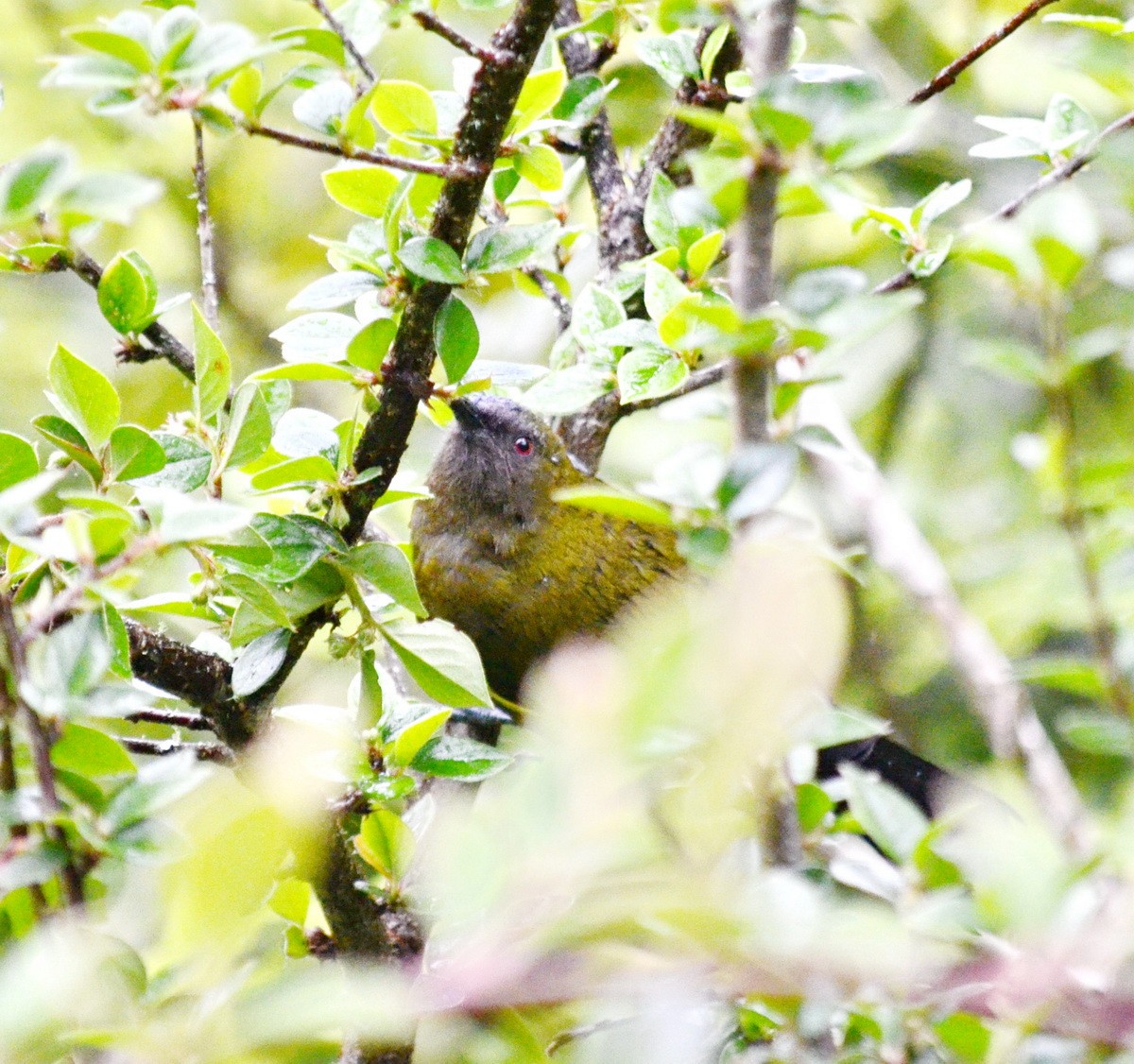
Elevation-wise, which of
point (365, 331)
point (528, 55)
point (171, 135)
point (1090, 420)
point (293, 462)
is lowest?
point (1090, 420)

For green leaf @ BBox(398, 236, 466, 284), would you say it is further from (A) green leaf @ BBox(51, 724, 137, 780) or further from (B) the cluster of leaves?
(A) green leaf @ BBox(51, 724, 137, 780)

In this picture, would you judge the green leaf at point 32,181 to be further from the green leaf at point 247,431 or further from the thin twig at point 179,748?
the thin twig at point 179,748

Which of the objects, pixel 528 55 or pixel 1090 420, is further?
pixel 1090 420

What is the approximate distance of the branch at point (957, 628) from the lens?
6.44 ft

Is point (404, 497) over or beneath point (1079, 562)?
beneath

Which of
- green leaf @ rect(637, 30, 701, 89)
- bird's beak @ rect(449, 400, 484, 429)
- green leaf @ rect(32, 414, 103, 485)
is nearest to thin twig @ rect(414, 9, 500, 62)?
green leaf @ rect(637, 30, 701, 89)

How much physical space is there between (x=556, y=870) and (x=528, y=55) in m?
1.01

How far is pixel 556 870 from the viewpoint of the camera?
0.80 m

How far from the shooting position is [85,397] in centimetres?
136

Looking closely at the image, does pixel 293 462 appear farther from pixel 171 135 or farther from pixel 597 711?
pixel 171 135

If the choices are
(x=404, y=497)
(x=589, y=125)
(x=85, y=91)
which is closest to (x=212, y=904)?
(x=404, y=497)

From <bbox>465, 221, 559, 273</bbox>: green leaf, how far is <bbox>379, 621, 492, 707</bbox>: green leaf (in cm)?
46

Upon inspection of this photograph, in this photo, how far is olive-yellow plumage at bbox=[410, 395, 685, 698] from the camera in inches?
111

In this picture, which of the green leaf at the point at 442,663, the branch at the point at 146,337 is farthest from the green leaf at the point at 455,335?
the branch at the point at 146,337
